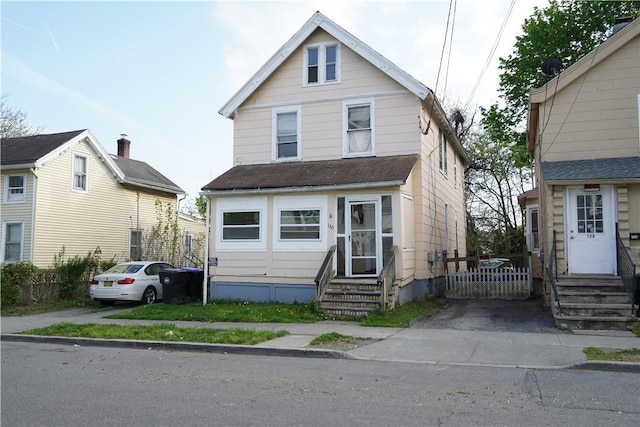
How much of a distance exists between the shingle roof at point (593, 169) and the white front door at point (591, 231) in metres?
0.47

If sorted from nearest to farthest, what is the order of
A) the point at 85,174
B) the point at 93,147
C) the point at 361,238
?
1. the point at 361,238
2. the point at 85,174
3. the point at 93,147

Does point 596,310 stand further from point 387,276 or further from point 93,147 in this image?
point 93,147

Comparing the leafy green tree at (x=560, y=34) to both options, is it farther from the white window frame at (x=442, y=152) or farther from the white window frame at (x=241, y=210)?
the white window frame at (x=241, y=210)

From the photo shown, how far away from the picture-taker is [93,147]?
2297cm

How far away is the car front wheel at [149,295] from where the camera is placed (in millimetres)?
16750

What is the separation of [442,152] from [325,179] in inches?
277

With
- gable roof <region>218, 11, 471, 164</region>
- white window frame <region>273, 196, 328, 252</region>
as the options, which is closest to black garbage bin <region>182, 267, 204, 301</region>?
white window frame <region>273, 196, 328, 252</region>

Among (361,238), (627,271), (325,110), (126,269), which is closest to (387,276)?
(361,238)

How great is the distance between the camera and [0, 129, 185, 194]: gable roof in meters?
20.0

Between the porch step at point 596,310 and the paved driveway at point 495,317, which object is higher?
the porch step at point 596,310

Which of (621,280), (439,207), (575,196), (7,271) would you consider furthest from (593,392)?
(7,271)

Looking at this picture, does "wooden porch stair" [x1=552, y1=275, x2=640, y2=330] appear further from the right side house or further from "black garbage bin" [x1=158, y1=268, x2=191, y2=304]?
"black garbage bin" [x1=158, y1=268, x2=191, y2=304]

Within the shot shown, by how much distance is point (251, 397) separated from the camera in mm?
6281

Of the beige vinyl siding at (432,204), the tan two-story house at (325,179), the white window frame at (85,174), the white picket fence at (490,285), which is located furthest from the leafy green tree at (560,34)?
the white window frame at (85,174)
